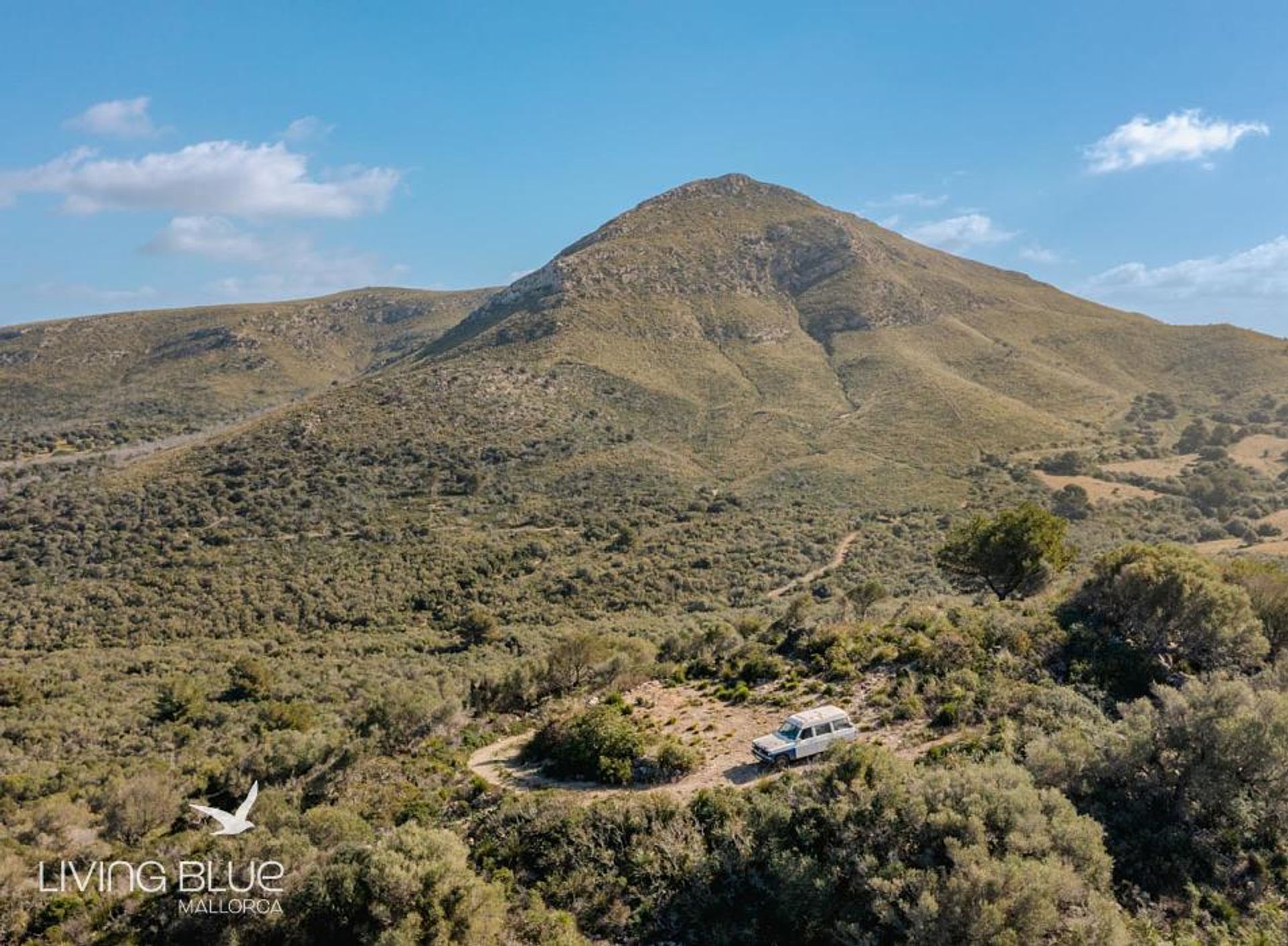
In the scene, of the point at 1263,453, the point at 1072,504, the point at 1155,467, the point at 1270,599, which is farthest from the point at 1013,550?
the point at 1263,453

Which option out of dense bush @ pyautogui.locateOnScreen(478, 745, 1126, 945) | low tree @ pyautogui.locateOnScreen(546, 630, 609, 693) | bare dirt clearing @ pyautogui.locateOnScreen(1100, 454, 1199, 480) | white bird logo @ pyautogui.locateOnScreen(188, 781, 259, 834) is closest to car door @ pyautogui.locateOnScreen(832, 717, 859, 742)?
dense bush @ pyautogui.locateOnScreen(478, 745, 1126, 945)

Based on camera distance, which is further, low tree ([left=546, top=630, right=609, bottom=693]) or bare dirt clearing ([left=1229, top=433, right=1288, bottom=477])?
bare dirt clearing ([left=1229, top=433, right=1288, bottom=477])

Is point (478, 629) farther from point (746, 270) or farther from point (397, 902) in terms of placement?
point (746, 270)

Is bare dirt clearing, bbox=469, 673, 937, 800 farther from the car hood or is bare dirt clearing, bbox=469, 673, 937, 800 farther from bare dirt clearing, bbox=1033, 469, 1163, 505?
bare dirt clearing, bbox=1033, 469, 1163, 505

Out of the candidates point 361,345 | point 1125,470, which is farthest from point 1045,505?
point 361,345

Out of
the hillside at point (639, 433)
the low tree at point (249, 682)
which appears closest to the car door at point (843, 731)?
the low tree at point (249, 682)

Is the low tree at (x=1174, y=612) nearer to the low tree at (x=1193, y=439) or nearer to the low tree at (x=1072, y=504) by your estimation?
the low tree at (x=1072, y=504)
